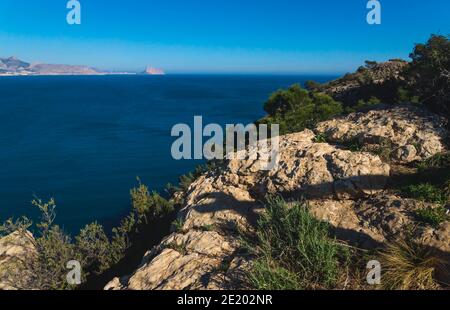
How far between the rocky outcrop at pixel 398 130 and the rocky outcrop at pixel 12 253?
10.5m

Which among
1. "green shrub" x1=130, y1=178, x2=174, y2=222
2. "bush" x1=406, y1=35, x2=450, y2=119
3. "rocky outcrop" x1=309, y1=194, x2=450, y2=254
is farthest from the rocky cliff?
"green shrub" x1=130, y1=178, x2=174, y2=222

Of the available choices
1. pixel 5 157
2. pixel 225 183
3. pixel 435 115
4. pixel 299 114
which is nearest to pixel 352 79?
pixel 299 114

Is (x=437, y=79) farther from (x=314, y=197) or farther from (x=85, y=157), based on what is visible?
(x=85, y=157)

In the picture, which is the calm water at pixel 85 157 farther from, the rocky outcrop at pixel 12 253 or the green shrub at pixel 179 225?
the green shrub at pixel 179 225

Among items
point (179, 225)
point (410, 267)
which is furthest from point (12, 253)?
point (410, 267)

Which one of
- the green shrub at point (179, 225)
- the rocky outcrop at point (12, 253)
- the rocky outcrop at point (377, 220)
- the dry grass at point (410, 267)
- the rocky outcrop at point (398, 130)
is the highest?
the rocky outcrop at point (398, 130)

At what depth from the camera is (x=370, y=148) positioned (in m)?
9.73

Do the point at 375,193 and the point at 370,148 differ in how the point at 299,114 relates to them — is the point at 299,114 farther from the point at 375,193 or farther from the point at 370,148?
the point at 375,193

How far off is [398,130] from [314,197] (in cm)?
383

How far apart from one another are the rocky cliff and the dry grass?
34 centimetres

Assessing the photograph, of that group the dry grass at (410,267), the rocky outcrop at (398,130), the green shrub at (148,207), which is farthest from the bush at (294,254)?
the green shrub at (148,207)

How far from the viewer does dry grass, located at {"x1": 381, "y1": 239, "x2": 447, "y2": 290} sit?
5.70 m

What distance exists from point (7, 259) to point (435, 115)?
587 inches

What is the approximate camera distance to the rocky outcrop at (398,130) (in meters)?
9.36
